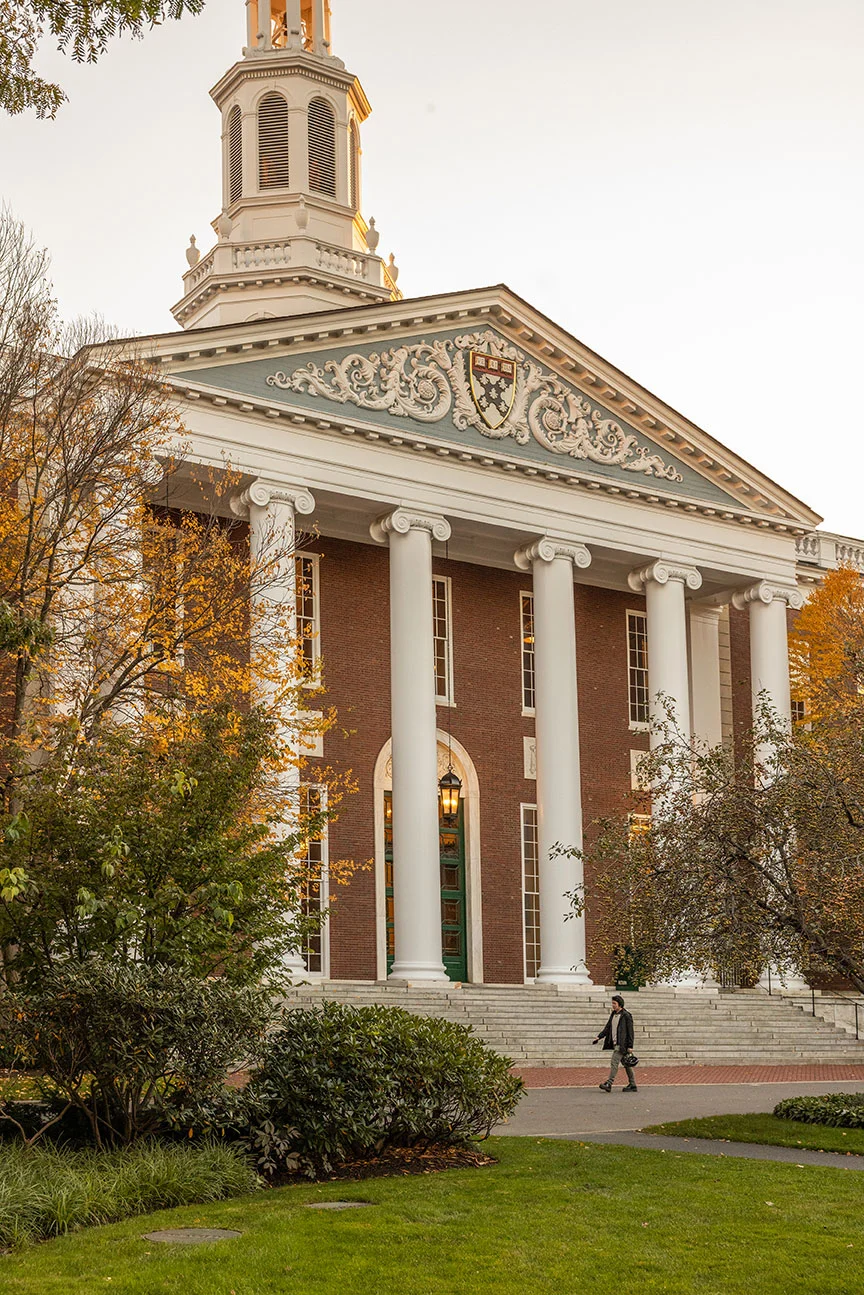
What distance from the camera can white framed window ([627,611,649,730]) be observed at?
4022 centimetres

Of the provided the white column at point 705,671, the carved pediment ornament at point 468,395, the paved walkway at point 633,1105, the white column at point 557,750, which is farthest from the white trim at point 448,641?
the paved walkway at point 633,1105

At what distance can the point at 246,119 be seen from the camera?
43.1 m

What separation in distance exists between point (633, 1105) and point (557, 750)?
44.2 ft

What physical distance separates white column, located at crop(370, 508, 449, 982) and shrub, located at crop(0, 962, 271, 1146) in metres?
16.7

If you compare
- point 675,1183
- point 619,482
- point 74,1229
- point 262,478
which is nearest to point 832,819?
point 675,1183

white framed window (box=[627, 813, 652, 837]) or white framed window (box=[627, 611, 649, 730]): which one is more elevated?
white framed window (box=[627, 611, 649, 730])

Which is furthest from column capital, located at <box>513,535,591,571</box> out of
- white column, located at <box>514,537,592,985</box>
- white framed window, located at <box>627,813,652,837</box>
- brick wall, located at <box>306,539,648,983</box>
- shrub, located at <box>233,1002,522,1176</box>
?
shrub, located at <box>233,1002,522,1176</box>

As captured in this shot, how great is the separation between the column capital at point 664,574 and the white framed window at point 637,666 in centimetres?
257

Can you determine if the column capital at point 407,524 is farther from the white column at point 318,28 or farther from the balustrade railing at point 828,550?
the white column at point 318,28

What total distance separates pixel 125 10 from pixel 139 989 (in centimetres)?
777

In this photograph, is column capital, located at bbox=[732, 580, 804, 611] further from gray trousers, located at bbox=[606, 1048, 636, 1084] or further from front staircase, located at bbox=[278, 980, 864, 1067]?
gray trousers, located at bbox=[606, 1048, 636, 1084]

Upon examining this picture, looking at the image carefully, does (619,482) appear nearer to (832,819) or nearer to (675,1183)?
(832,819)

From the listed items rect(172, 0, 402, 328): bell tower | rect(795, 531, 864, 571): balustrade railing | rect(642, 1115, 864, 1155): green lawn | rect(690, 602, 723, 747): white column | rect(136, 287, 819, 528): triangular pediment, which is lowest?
rect(642, 1115, 864, 1155): green lawn

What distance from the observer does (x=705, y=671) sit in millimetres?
40250
